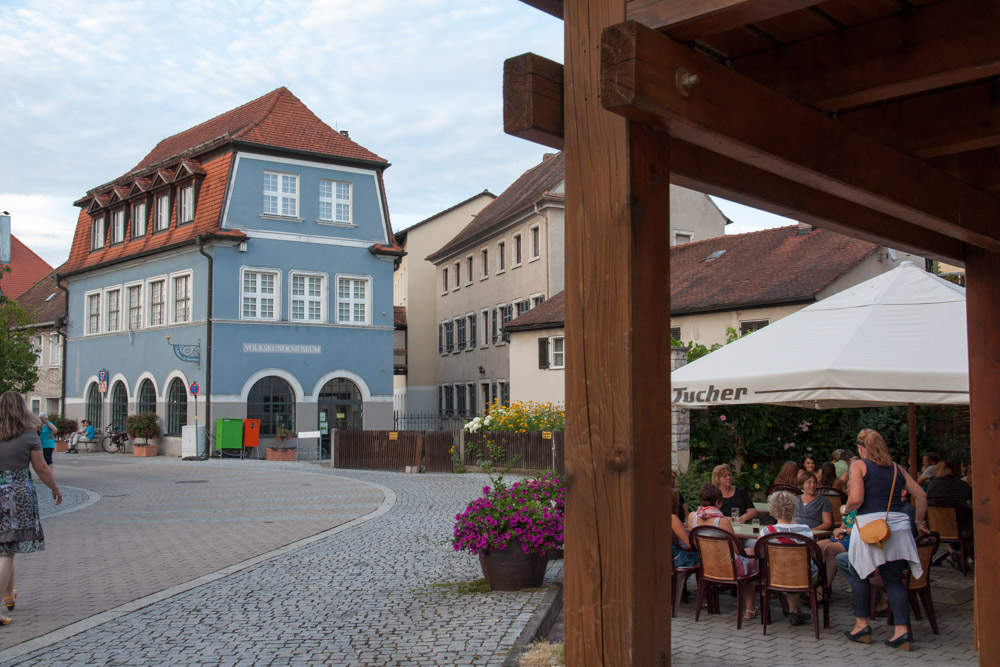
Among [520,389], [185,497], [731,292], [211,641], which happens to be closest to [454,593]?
[211,641]

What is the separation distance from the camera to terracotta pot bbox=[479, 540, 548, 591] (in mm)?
8570

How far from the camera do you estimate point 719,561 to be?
7.61 meters

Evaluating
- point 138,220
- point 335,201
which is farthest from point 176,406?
point 335,201

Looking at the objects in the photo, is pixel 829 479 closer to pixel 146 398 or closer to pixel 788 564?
pixel 788 564

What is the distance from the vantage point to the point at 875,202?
13.2ft

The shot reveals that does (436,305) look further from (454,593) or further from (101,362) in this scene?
(454,593)

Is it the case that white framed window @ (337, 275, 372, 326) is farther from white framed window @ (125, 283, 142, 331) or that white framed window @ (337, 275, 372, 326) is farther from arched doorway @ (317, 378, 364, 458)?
white framed window @ (125, 283, 142, 331)

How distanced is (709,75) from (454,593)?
6502mm

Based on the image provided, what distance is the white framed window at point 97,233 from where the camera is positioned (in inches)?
1652

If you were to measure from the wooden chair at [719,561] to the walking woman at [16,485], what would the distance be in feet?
17.3

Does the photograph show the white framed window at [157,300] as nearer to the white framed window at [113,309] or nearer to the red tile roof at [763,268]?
the white framed window at [113,309]

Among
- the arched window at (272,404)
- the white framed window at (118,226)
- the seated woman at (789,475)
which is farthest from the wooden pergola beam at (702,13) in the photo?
the white framed window at (118,226)

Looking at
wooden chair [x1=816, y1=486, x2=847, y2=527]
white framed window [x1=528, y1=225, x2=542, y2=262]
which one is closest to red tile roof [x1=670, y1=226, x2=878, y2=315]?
white framed window [x1=528, y1=225, x2=542, y2=262]

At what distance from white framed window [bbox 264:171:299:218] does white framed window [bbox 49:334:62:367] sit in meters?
17.8
